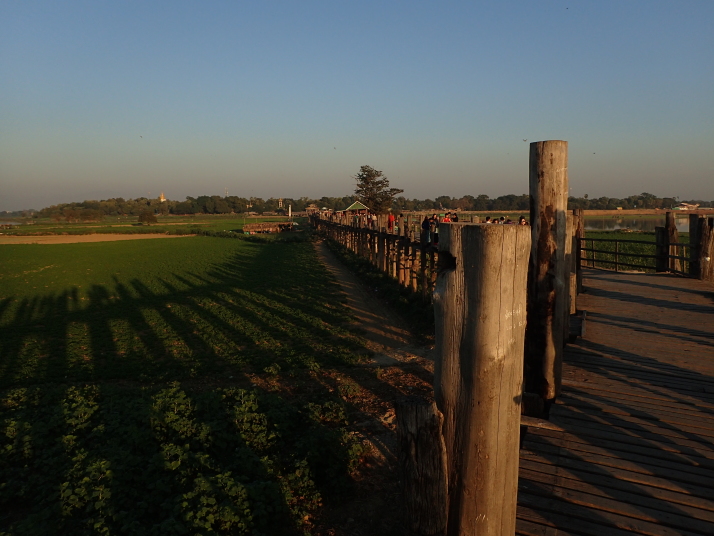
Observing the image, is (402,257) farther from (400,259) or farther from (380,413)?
(380,413)

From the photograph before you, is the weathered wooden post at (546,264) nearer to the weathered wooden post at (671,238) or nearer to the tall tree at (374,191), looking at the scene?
the weathered wooden post at (671,238)

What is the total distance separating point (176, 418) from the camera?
5.52 metres

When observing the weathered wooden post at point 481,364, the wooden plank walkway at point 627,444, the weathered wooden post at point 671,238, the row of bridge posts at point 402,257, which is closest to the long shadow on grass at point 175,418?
Answer: the wooden plank walkway at point 627,444

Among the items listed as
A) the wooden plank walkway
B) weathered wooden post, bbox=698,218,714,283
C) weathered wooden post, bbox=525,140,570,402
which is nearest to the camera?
the wooden plank walkway

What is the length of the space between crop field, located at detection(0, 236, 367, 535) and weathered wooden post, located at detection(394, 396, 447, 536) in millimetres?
1694

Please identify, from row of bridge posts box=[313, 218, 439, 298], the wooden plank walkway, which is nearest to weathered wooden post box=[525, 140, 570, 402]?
the wooden plank walkway

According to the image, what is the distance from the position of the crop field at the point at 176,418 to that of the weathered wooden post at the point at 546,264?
192 cm

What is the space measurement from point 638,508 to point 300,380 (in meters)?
5.37

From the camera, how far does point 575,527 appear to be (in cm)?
303

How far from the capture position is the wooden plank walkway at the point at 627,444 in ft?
10.2

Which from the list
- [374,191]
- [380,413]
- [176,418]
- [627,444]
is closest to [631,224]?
[374,191]

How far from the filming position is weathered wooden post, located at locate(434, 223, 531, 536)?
2.39m

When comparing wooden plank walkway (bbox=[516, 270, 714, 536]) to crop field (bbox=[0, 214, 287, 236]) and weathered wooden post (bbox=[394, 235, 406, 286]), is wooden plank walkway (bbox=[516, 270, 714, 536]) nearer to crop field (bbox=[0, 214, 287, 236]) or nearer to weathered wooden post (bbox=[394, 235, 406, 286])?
weathered wooden post (bbox=[394, 235, 406, 286])

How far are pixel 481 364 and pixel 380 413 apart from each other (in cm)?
419
